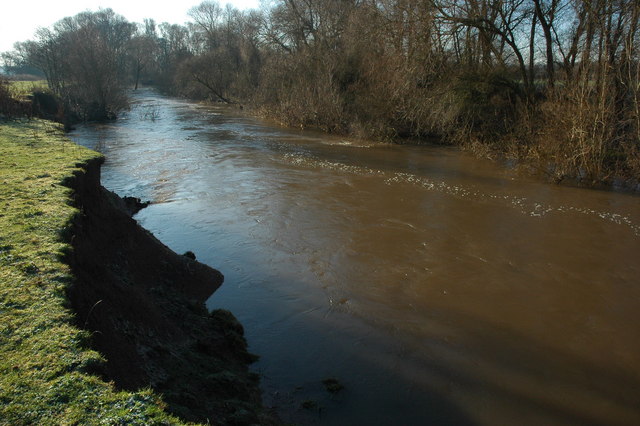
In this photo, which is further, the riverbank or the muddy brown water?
the muddy brown water

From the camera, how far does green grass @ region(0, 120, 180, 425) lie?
2.58 metres

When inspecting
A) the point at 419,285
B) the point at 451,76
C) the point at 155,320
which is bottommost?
the point at 419,285

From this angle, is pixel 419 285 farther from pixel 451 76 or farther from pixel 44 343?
pixel 451 76

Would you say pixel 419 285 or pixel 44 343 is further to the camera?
pixel 419 285

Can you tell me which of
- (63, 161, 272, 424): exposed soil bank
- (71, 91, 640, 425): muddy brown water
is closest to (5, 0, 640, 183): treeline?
(71, 91, 640, 425): muddy brown water

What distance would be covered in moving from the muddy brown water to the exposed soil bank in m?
0.40

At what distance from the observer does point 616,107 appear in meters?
12.8

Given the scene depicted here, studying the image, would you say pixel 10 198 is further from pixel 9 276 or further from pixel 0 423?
pixel 0 423

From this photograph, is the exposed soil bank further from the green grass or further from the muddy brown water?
the muddy brown water

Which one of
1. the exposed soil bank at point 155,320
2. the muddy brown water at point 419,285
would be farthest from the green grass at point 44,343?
the muddy brown water at point 419,285

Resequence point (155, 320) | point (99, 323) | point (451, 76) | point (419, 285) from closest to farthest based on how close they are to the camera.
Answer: point (99, 323)
point (155, 320)
point (419, 285)
point (451, 76)

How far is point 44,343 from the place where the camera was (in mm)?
3127

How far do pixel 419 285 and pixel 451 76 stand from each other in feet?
46.3

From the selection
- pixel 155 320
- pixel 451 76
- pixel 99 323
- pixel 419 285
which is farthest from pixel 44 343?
pixel 451 76
